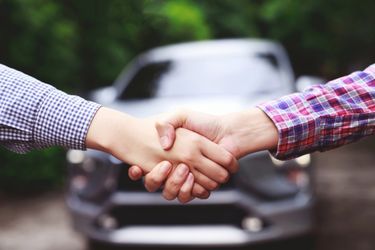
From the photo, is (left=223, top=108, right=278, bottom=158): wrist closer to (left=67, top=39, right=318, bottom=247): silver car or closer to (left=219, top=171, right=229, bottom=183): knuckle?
(left=219, top=171, right=229, bottom=183): knuckle

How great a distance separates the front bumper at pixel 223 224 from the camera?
4191 mm

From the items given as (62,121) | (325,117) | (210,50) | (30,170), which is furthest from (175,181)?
(30,170)

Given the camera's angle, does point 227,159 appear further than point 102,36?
No

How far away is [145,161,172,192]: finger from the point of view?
231cm

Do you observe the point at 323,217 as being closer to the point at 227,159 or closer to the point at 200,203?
the point at 200,203


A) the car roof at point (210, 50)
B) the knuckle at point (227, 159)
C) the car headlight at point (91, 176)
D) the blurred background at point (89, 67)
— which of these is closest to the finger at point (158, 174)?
the knuckle at point (227, 159)

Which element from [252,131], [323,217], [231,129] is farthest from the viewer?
[323,217]

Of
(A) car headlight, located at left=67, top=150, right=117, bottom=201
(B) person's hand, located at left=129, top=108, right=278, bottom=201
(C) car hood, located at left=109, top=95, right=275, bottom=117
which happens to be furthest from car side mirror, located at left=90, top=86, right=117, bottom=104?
(B) person's hand, located at left=129, top=108, right=278, bottom=201

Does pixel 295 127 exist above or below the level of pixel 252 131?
below

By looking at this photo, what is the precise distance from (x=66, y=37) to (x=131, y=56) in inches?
161

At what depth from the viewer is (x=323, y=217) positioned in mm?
5754

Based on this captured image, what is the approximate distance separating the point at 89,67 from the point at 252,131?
8.95 meters

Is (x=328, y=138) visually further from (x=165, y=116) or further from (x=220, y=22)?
(x=220, y=22)

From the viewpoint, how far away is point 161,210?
431cm
